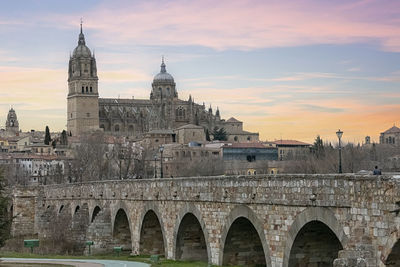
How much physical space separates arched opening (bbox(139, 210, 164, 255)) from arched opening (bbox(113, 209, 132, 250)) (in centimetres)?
483

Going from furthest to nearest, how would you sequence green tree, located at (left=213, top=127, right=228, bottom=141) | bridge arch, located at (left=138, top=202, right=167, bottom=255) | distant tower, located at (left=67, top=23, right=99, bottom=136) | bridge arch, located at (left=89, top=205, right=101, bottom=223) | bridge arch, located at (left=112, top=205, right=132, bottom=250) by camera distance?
distant tower, located at (left=67, top=23, right=99, bottom=136)
green tree, located at (left=213, top=127, right=228, bottom=141)
bridge arch, located at (left=89, top=205, right=101, bottom=223)
bridge arch, located at (left=112, top=205, right=132, bottom=250)
bridge arch, located at (left=138, top=202, right=167, bottom=255)

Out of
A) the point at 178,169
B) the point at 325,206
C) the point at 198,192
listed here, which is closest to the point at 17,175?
the point at 178,169

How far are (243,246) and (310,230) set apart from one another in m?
5.08

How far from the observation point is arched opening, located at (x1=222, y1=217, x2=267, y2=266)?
25.6 m

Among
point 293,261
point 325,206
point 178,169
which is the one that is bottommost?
point 293,261

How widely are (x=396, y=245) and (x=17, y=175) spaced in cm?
11620

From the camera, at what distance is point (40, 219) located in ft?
193

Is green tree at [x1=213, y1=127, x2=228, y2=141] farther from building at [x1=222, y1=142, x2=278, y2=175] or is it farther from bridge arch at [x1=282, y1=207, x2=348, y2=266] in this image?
bridge arch at [x1=282, y1=207, x2=348, y2=266]

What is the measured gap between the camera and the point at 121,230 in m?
40.7

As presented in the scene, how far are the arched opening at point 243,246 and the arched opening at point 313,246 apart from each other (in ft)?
12.7

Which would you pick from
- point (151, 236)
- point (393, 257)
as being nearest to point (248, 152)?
point (151, 236)

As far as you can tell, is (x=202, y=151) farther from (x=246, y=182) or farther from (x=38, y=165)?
(x=246, y=182)

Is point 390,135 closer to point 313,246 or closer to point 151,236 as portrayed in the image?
point 151,236

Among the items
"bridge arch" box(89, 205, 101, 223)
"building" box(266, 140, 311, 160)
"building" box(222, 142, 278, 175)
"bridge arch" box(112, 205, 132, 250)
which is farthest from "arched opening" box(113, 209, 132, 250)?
"building" box(266, 140, 311, 160)
